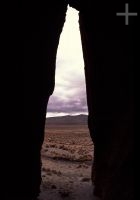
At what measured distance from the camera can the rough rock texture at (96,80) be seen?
1349 centimetres

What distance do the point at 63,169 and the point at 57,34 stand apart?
12.3m

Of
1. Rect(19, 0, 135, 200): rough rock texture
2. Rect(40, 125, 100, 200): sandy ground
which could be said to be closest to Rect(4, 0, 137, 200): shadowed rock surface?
Rect(19, 0, 135, 200): rough rock texture

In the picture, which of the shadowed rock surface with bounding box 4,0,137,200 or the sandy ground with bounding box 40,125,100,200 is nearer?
the shadowed rock surface with bounding box 4,0,137,200

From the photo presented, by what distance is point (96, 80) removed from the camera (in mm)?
17703

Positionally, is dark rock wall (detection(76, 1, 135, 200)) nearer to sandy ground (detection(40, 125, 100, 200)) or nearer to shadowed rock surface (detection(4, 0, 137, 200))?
shadowed rock surface (detection(4, 0, 137, 200))

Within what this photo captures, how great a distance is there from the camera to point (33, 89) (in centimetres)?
1703

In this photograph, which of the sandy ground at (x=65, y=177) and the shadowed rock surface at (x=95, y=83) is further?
the sandy ground at (x=65, y=177)

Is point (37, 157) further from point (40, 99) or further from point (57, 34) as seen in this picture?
point (57, 34)

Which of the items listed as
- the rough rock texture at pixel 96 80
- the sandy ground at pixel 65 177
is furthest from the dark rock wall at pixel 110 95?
the sandy ground at pixel 65 177

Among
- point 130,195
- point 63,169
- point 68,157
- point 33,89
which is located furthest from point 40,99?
point 68,157

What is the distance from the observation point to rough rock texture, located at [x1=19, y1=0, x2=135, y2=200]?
13.5 meters

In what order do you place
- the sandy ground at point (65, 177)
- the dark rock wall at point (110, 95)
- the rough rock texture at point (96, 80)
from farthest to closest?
the sandy ground at point (65, 177) < the rough rock texture at point (96, 80) < the dark rock wall at point (110, 95)

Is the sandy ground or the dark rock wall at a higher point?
the dark rock wall

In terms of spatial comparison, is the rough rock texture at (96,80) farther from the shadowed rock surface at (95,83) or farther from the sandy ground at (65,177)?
the sandy ground at (65,177)
